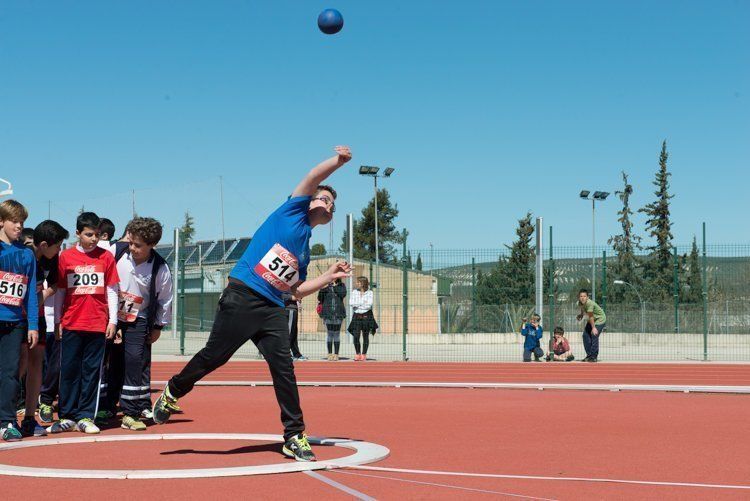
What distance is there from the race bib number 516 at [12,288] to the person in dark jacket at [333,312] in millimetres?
12654

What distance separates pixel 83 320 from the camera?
773 centimetres

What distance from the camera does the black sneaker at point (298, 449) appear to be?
5910 millimetres

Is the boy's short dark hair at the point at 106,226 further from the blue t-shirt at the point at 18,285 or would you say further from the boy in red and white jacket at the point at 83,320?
the blue t-shirt at the point at 18,285

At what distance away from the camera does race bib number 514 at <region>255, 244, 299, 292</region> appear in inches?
242

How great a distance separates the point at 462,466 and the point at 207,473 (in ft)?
5.47

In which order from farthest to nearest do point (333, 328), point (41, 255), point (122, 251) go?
1. point (333, 328)
2. point (122, 251)
3. point (41, 255)

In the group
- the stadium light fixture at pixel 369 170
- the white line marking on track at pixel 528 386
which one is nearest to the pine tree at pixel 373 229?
the stadium light fixture at pixel 369 170

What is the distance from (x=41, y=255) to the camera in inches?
305

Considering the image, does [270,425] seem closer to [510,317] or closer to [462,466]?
[462,466]

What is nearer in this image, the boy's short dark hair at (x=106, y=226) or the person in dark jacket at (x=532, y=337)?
A: the boy's short dark hair at (x=106, y=226)

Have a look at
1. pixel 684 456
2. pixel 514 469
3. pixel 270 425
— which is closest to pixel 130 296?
pixel 270 425

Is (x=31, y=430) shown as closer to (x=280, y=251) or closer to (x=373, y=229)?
(x=280, y=251)

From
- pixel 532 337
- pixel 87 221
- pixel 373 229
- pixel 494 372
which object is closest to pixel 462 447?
pixel 87 221

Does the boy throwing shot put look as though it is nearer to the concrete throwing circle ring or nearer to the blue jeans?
the concrete throwing circle ring
